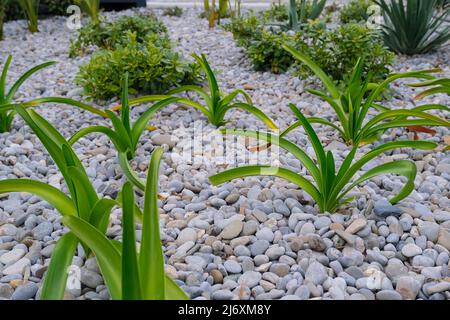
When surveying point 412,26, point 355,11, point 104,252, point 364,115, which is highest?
point 355,11

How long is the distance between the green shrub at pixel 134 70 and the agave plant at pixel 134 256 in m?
1.71

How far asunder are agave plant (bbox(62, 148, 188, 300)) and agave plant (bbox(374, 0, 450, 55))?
9.65 feet

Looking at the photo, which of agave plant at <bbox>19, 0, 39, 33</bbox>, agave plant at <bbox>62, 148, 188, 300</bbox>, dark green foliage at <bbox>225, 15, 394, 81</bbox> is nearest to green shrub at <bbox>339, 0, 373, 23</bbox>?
dark green foliage at <bbox>225, 15, 394, 81</bbox>

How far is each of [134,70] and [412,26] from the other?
2115 mm

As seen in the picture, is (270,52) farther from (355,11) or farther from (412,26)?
(355,11)

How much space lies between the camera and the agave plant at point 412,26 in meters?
3.61

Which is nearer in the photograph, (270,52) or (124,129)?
(124,129)

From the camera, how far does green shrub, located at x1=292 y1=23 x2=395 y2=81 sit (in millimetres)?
2982

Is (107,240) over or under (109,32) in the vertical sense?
under

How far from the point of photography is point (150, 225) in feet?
3.63

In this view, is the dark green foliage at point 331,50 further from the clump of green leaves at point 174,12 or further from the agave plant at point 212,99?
the clump of green leaves at point 174,12

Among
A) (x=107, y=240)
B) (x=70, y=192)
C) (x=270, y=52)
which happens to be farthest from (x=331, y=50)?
(x=107, y=240)

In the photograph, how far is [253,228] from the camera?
5.41 feet
